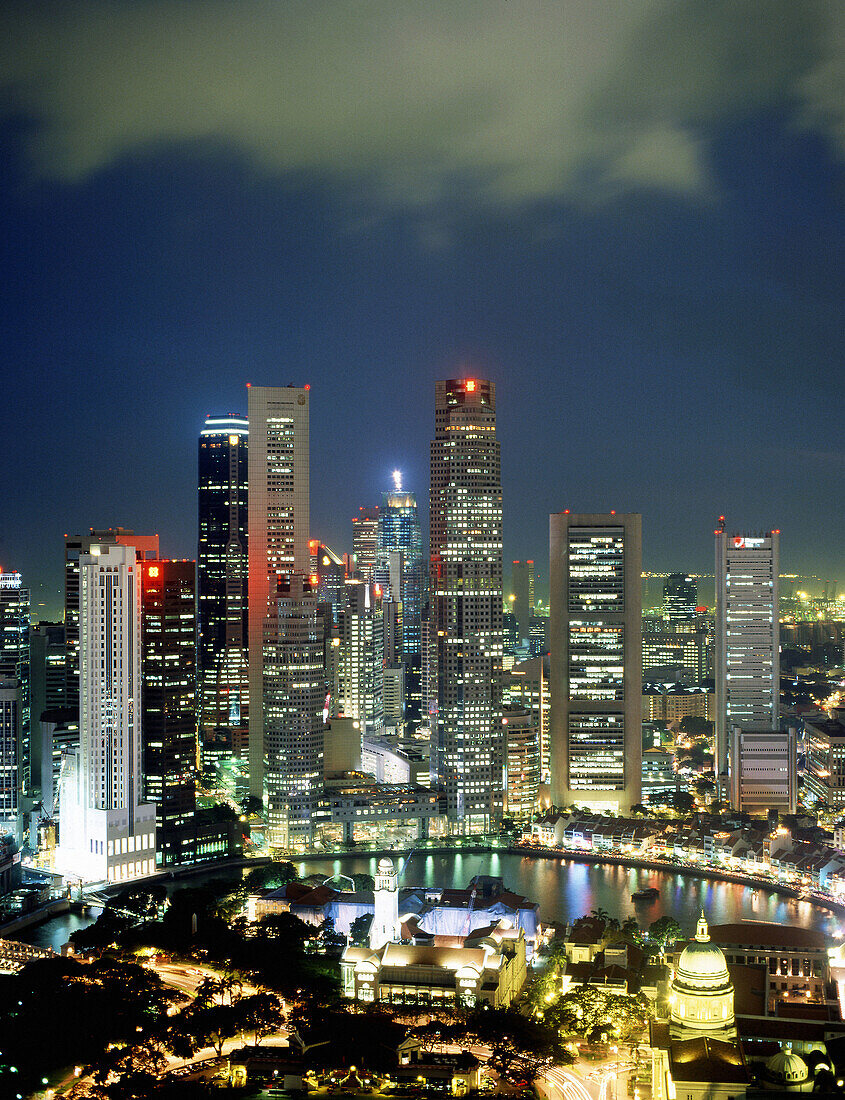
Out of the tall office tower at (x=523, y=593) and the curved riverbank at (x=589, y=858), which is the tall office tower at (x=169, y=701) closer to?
the curved riverbank at (x=589, y=858)

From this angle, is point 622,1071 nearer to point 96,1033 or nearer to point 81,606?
point 96,1033

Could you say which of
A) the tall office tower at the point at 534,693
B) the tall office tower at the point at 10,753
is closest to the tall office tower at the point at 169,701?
the tall office tower at the point at 10,753

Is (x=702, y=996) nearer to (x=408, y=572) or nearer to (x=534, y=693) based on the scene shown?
(x=534, y=693)

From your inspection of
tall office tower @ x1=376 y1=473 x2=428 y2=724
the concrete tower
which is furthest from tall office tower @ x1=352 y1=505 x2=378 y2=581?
the concrete tower

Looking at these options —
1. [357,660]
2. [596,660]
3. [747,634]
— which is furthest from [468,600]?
[357,660]

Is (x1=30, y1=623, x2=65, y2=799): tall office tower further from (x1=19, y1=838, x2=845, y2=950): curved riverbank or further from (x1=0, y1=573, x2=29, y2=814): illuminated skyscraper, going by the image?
(x1=19, y1=838, x2=845, y2=950): curved riverbank

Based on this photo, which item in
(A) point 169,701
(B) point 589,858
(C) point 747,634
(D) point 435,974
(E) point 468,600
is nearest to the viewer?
(D) point 435,974

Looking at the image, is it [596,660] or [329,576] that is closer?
[596,660]
